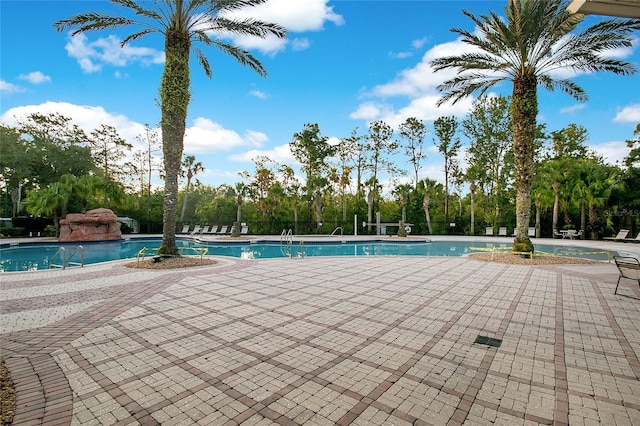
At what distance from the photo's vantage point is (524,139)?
416 inches

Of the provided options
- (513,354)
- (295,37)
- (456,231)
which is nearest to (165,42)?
(295,37)

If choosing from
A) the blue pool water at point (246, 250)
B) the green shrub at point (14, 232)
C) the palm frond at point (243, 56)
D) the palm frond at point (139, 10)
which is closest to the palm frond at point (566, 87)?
the blue pool water at point (246, 250)

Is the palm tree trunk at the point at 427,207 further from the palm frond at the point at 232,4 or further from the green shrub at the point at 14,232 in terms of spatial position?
the green shrub at the point at 14,232

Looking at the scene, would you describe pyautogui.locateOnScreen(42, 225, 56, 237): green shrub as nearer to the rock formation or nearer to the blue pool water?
the rock formation

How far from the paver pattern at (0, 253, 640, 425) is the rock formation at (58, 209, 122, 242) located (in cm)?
1432

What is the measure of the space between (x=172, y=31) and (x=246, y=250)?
9597 mm

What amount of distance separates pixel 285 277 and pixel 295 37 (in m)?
8.04

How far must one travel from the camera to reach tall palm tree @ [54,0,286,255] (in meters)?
8.83

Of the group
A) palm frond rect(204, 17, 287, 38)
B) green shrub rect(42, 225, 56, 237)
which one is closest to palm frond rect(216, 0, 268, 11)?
palm frond rect(204, 17, 287, 38)

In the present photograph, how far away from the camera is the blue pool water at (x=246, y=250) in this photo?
12.3 meters

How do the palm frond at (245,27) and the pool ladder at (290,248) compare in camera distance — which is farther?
the pool ladder at (290,248)

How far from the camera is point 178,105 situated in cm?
901

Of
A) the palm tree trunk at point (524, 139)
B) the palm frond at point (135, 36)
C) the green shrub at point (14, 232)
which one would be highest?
the palm frond at point (135, 36)

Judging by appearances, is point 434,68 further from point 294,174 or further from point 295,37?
point 294,174
